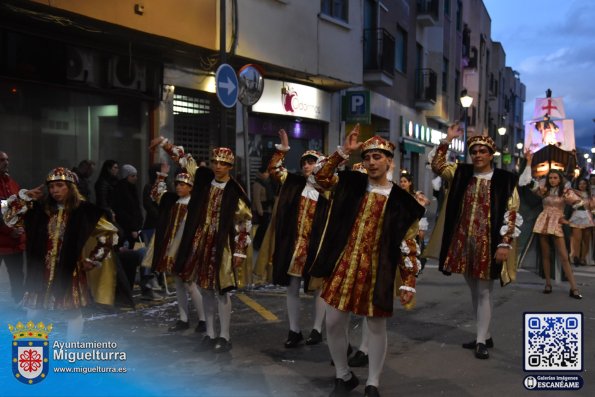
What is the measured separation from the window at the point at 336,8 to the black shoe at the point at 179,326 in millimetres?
12812

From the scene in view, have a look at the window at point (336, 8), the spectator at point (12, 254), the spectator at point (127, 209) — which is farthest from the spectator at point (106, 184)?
the window at point (336, 8)

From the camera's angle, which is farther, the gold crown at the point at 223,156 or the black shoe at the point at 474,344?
the black shoe at the point at 474,344

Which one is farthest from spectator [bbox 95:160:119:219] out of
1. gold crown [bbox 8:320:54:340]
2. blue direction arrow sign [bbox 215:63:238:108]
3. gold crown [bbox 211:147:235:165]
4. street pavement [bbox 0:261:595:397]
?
gold crown [bbox 8:320:54:340]

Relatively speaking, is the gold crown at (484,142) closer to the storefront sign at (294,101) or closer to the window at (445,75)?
the storefront sign at (294,101)

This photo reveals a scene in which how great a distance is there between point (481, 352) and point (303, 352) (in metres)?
1.73

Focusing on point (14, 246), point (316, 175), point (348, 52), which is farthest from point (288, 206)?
point (348, 52)

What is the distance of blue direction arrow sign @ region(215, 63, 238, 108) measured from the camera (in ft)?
30.0

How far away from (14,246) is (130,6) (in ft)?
17.9

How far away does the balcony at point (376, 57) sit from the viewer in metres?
20.9

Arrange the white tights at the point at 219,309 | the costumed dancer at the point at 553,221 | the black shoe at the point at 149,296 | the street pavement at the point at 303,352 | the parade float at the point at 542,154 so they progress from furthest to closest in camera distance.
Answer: the parade float at the point at 542,154 → the costumed dancer at the point at 553,221 → the black shoe at the point at 149,296 → the white tights at the point at 219,309 → the street pavement at the point at 303,352

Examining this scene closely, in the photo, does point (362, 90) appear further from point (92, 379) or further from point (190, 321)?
point (92, 379)

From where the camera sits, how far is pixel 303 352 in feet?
19.9

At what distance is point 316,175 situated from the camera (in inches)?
187

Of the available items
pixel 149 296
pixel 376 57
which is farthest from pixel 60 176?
pixel 376 57
